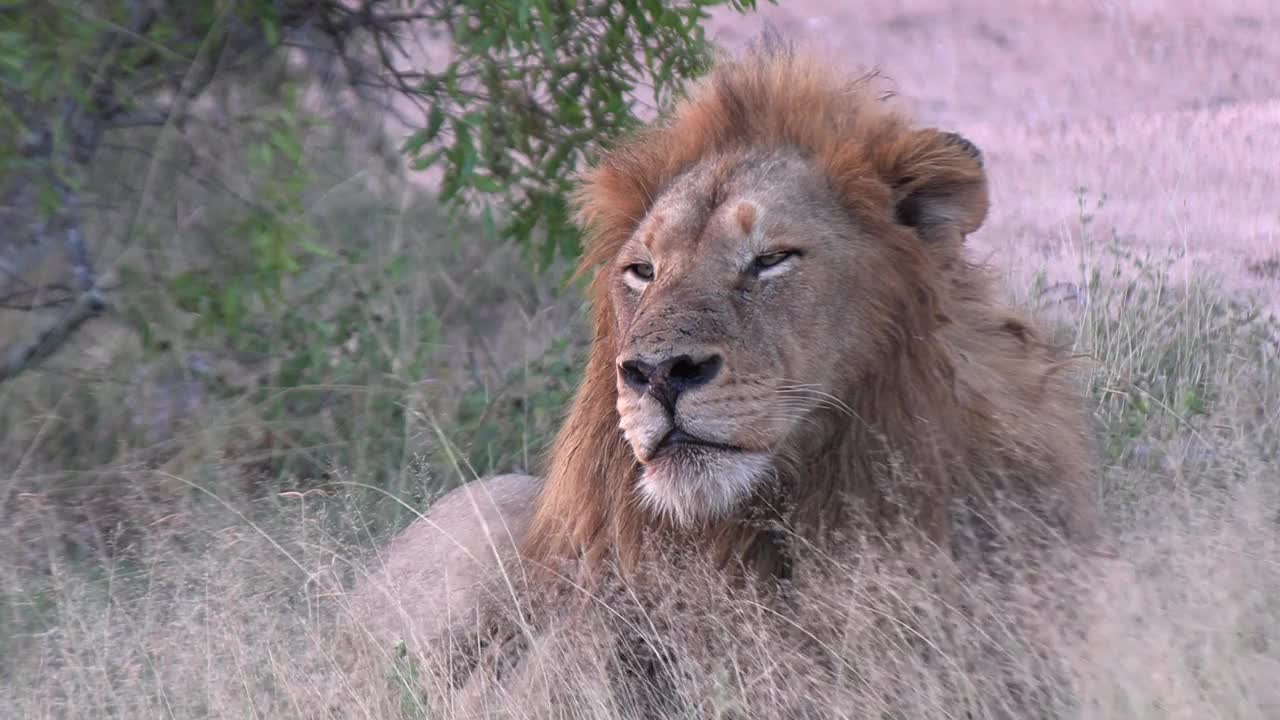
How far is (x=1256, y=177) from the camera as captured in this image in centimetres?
775

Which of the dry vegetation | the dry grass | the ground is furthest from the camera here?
the ground

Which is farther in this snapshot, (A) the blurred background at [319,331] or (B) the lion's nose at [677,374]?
(A) the blurred background at [319,331]

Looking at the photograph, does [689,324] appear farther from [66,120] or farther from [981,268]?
[66,120]

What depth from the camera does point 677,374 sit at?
332 centimetres

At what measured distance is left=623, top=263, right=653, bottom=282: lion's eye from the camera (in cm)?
374

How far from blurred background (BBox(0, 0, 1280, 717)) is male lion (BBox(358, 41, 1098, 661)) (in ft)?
1.17

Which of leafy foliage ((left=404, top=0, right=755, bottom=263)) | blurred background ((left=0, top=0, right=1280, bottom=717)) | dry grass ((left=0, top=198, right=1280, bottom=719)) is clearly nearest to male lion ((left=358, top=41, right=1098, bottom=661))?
dry grass ((left=0, top=198, right=1280, bottom=719))

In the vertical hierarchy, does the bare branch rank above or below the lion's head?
below

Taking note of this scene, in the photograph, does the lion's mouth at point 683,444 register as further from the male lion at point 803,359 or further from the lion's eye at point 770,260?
the lion's eye at point 770,260

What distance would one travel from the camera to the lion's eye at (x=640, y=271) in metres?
3.74

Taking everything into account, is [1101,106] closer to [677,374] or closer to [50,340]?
[50,340]

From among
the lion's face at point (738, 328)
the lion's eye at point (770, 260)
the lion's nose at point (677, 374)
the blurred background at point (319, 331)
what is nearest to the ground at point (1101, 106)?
→ the blurred background at point (319, 331)

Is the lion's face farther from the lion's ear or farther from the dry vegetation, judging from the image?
the dry vegetation

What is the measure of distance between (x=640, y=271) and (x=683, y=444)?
0.56 meters
